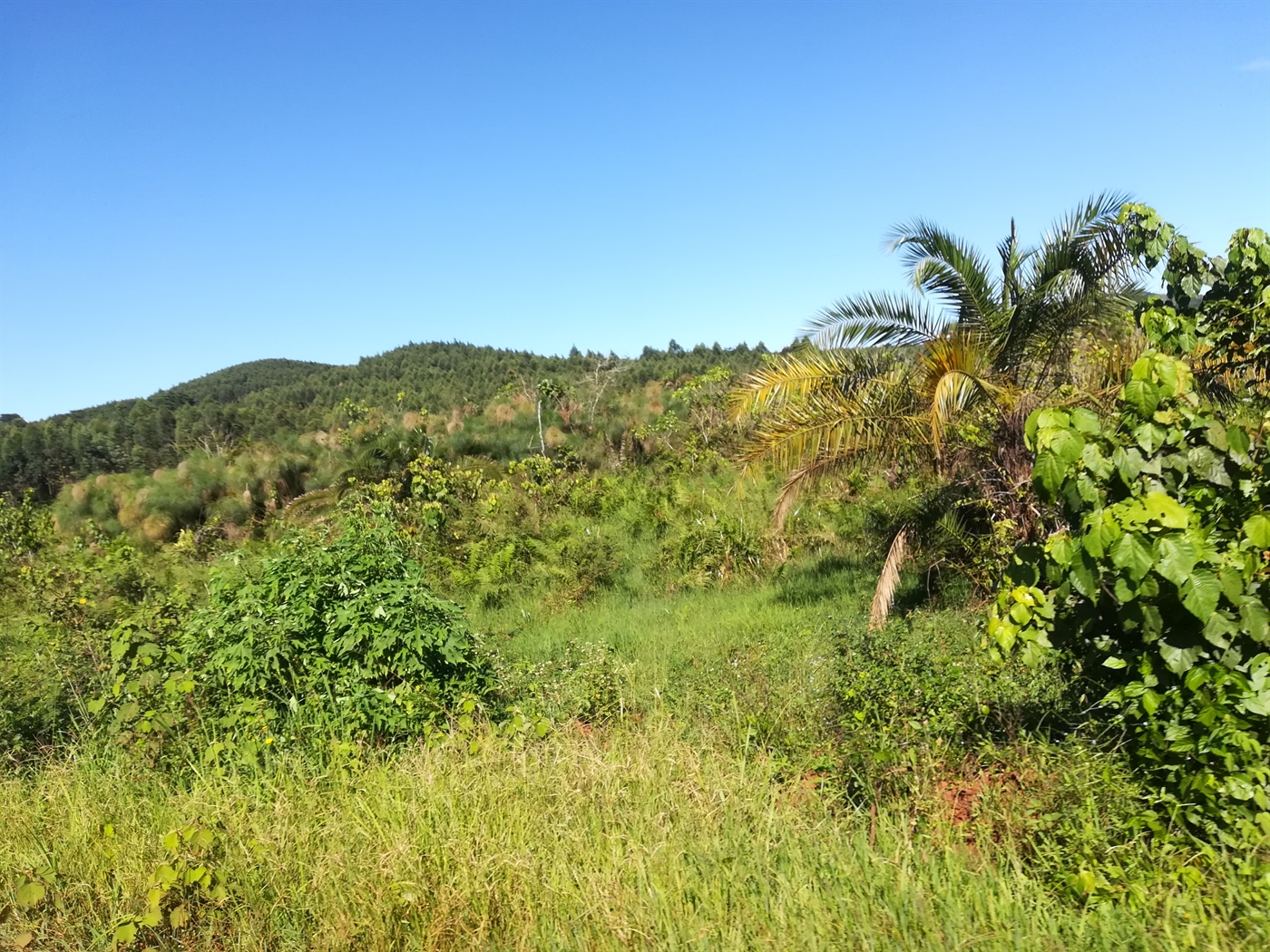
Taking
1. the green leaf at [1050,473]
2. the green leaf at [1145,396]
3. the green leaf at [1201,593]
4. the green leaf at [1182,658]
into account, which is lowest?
the green leaf at [1182,658]

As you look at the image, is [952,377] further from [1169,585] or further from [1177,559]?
[1177,559]

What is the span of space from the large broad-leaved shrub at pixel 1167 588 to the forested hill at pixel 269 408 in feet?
59.5

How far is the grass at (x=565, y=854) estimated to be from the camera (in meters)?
2.98

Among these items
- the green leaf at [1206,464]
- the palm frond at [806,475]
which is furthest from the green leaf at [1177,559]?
the palm frond at [806,475]

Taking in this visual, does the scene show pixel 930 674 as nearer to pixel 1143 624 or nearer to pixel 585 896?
pixel 1143 624

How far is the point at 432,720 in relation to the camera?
5.38 m

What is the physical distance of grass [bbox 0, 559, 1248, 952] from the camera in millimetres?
2979

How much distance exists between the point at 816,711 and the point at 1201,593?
2.69 metres

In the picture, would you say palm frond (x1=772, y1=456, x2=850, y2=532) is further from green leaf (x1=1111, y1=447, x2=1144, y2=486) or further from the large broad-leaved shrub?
green leaf (x1=1111, y1=447, x2=1144, y2=486)

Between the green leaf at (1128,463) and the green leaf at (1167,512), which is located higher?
the green leaf at (1128,463)

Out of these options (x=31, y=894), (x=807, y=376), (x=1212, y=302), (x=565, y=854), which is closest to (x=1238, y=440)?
(x=1212, y=302)

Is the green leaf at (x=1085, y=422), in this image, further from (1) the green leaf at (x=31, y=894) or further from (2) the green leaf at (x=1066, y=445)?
(1) the green leaf at (x=31, y=894)

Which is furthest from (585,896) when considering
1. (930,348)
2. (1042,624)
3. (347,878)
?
(930,348)

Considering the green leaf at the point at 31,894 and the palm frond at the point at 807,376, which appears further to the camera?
the palm frond at the point at 807,376
